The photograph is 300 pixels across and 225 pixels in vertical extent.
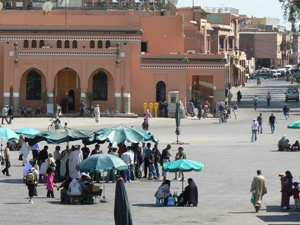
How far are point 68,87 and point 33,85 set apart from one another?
237cm

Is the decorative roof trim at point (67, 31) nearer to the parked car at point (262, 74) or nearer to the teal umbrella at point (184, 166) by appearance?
the teal umbrella at point (184, 166)

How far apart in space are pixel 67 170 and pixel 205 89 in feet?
129

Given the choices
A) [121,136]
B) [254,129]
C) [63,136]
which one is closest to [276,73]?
[254,129]

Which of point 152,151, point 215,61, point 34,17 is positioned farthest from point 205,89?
point 152,151

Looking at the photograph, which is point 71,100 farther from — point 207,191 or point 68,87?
point 207,191

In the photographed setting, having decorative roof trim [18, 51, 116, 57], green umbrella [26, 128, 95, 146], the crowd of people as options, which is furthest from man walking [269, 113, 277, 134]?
green umbrella [26, 128, 95, 146]

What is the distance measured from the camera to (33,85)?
6681cm

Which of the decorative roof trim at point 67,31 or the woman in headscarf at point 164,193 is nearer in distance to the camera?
the woman in headscarf at point 164,193

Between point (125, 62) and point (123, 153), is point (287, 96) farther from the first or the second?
point (123, 153)

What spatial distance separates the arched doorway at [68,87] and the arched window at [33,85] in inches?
39.8

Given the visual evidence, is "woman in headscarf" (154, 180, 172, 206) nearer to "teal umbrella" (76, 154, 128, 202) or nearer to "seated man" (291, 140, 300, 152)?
"teal umbrella" (76, 154, 128, 202)

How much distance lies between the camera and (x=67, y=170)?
34.8 m

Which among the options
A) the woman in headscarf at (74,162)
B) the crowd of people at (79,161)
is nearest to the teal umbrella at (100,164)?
the crowd of people at (79,161)

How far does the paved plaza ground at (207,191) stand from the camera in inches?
1110
